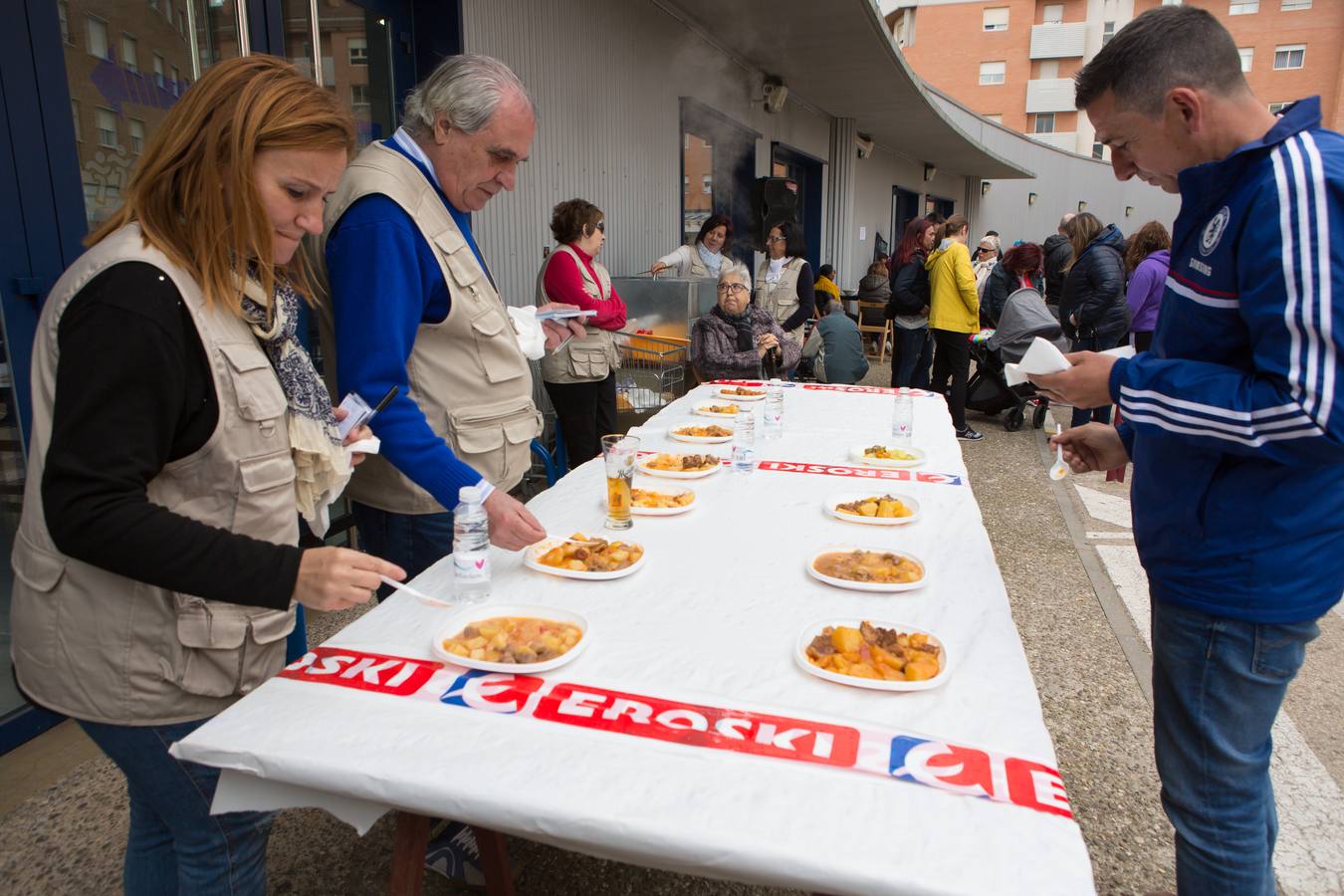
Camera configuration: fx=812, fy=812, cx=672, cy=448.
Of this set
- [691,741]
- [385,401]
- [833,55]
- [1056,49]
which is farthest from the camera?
[1056,49]

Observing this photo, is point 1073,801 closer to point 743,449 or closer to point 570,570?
point 743,449

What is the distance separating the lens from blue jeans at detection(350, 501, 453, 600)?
6.77 feet

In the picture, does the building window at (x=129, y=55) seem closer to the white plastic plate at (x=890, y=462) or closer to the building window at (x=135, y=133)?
the building window at (x=135, y=133)

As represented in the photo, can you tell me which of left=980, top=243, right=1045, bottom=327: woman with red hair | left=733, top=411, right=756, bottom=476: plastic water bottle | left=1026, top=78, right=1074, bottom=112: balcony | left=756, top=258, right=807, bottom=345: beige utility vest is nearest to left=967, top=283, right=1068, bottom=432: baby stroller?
left=980, top=243, right=1045, bottom=327: woman with red hair

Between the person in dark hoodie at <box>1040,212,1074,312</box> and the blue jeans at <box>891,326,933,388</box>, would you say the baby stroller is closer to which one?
the blue jeans at <box>891,326,933,388</box>

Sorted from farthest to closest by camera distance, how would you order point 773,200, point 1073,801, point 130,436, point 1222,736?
point 773,200 < point 1073,801 < point 1222,736 < point 130,436

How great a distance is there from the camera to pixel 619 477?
2.11 m

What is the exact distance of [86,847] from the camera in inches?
86.5

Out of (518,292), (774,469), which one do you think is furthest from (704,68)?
(774,469)

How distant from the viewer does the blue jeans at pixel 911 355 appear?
777 centimetres

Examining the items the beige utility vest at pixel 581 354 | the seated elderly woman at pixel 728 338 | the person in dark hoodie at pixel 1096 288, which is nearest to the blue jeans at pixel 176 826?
the beige utility vest at pixel 581 354

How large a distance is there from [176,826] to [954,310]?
22.8ft

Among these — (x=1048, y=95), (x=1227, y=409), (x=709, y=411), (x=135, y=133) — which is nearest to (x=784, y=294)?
(x=709, y=411)

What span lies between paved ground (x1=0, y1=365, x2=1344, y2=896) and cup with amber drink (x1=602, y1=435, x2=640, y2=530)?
3.04 feet
